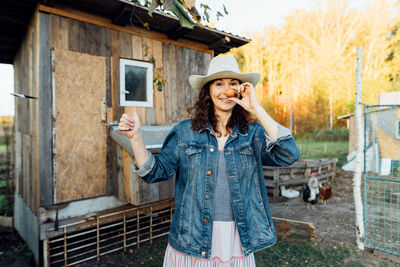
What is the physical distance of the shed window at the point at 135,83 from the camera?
402 centimetres

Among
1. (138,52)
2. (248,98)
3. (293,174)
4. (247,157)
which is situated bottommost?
(293,174)

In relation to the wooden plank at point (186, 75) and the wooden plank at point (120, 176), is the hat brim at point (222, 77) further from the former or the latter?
the wooden plank at point (186, 75)

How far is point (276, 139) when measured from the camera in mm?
1531

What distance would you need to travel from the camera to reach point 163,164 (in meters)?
1.68

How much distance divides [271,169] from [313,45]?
1801 cm

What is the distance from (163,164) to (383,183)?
10188 millimetres

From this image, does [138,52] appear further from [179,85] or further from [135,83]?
[179,85]

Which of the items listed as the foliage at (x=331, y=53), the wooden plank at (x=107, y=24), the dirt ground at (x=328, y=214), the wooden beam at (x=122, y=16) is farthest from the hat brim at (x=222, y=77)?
the foliage at (x=331, y=53)

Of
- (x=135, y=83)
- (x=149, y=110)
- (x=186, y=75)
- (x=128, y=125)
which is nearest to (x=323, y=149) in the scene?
(x=186, y=75)

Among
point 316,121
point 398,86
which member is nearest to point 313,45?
point 398,86

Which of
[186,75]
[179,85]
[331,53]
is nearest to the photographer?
[179,85]

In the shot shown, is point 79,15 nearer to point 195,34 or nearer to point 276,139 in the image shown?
point 195,34

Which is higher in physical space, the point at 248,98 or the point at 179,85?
the point at 179,85

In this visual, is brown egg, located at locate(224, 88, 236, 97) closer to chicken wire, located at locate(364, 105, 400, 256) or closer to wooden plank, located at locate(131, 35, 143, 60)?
wooden plank, located at locate(131, 35, 143, 60)
